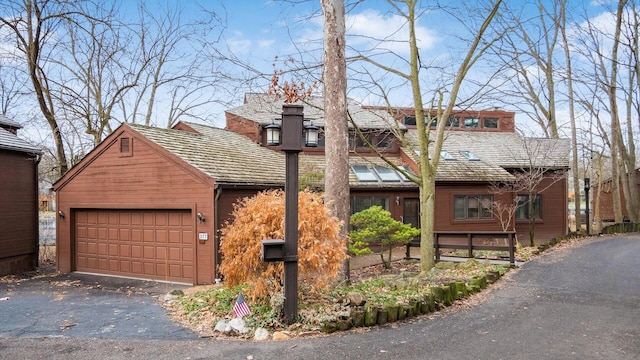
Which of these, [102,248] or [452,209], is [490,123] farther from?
[102,248]

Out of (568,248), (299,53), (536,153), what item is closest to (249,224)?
(299,53)

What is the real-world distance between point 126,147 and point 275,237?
8682 millimetres

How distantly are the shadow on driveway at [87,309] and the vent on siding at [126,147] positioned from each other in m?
3.76

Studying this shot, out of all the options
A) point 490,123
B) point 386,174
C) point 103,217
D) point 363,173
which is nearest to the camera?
point 103,217

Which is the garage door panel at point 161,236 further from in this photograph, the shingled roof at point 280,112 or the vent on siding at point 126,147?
the shingled roof at point 280,112

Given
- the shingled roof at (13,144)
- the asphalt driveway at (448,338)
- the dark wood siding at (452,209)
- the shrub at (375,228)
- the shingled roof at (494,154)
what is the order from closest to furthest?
1. the asphalt driveway at (448,338)
2. the shrub at (375,228)
3. the shingled roof at (13,144)
4. the dark wood siding at (452,209)
5. the shingled roof at (494,154)

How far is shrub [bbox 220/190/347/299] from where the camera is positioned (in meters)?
6.89

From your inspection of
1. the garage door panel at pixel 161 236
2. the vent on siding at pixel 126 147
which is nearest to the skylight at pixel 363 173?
the garage door panel at pixel 161 236

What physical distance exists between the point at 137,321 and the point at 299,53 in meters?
7.40

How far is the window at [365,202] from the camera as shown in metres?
17.7

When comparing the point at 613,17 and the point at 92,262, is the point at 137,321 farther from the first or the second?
the point at 613,17

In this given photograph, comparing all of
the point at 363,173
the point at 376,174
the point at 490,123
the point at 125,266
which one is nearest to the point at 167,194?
the point at 125,266

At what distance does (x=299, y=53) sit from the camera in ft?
38.2

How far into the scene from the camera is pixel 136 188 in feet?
44.0
